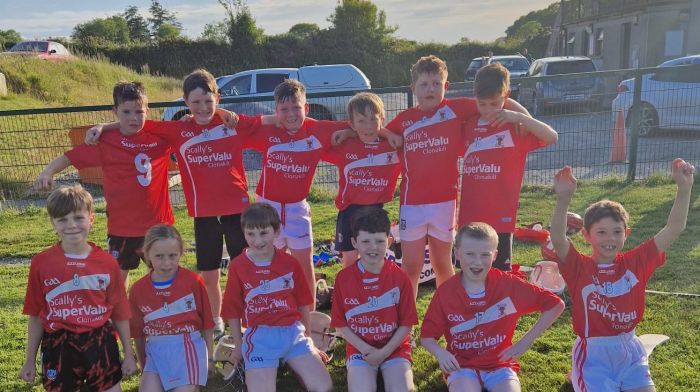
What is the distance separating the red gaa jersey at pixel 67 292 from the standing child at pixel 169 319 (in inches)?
9.5

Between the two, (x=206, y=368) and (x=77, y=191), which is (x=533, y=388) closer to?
(x=206, y=368)

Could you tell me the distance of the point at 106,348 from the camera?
10.4 feet

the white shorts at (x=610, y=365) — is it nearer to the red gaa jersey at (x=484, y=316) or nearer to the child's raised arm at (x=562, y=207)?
the red gaa jersey at (x=484, y=316)

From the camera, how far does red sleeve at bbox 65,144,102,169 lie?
396 centimetres

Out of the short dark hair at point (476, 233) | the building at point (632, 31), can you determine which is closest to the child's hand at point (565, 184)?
the short dark hair at point (476, 233)

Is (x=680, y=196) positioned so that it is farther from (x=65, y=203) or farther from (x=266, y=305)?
(x=65, y=203)

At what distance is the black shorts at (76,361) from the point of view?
10.1 feet

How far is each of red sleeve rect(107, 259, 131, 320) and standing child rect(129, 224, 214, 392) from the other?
4.2 inches

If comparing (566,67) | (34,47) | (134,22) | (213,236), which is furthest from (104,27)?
(213,236)

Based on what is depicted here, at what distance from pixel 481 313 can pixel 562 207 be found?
0.74m

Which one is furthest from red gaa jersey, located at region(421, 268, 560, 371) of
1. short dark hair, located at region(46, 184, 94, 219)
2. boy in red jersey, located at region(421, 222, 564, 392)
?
short dark hair, located at region(46, 184, 94, 219)

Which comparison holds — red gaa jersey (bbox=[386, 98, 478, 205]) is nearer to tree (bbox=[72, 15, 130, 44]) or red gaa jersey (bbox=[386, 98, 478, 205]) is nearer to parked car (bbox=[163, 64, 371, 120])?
parked car (bbox=[163, 64, 371, 120])

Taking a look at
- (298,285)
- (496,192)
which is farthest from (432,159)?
(298,285)

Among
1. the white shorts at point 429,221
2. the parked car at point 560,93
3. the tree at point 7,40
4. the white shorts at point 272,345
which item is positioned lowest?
the white shorts at point 272,345
